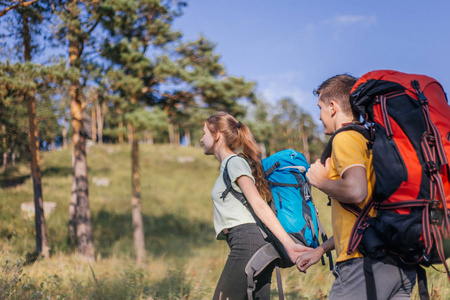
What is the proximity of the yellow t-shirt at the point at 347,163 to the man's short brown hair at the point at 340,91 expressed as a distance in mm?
188

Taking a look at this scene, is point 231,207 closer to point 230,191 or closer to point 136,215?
point 230,191

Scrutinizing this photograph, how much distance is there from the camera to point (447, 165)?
1.50 meters

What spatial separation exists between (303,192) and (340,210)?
551 millimetres

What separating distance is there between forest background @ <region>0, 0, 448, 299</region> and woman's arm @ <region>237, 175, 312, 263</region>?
2337mm

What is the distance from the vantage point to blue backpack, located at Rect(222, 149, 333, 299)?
7.57 ft

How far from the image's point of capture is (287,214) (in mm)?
2340

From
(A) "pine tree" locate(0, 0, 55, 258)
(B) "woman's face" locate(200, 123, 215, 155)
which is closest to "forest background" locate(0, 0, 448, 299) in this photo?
(A) "pine tree" locate(0, 0, 55, 258)

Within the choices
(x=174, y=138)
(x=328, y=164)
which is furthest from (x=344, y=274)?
(x=174, y=138)

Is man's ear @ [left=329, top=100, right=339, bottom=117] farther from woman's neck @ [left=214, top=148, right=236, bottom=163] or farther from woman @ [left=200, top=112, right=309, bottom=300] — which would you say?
woman's neck @ [left=214, top=148, right=236, bottom=163]

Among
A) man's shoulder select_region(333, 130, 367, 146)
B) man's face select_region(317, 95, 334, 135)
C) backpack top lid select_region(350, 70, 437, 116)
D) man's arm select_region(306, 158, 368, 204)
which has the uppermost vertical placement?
backpack top lid select_region(350, 70, 437, 116)

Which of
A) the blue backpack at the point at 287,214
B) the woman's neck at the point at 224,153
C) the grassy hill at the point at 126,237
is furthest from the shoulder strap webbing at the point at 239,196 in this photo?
the grassy hill at the point at 126,237

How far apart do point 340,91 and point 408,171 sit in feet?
1.81

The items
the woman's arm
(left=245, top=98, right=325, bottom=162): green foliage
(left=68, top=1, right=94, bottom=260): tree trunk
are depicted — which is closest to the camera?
the woman's arm

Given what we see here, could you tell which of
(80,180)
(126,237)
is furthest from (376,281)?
(126,237)
